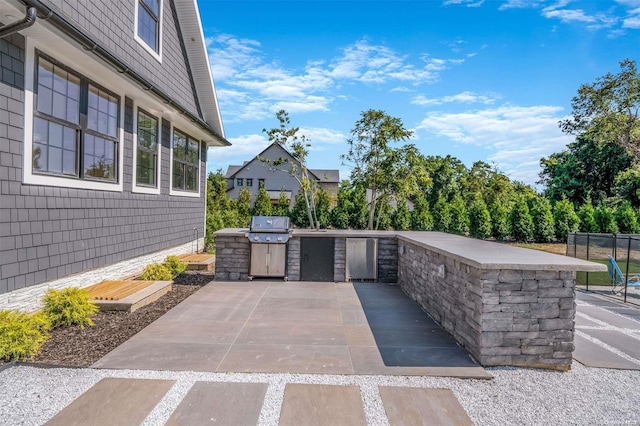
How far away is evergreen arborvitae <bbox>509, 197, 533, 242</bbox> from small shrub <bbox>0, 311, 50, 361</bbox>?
16722 millimetres

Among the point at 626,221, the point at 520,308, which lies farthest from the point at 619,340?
the point at 626,221

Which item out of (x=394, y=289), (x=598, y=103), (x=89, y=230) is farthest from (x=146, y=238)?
(x=598, y=103)

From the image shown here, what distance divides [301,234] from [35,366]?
4680 mm

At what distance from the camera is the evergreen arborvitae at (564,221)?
616 inches

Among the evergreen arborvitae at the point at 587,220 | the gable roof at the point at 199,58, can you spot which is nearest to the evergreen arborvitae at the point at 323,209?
the gable roof at the point at 199,58

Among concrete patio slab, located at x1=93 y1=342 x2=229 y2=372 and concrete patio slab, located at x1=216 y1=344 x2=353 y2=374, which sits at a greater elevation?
concrete patio slab, located at x1=216 y1=344 x2=353 y2=374

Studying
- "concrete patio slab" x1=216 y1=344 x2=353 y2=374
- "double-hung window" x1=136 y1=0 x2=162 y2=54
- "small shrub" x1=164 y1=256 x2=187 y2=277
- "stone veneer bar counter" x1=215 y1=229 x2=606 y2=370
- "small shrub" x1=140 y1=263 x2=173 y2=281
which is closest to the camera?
"concrete patio slab" x1=216 y1=344 x2=353 y2=374

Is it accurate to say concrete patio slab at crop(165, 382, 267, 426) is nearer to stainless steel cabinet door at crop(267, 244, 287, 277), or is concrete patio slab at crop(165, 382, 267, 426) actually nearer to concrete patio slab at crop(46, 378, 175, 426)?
concrete patio slab at crop(46, 378, 175, 426)

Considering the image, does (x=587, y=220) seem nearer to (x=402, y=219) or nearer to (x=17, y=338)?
(x=402, y=219)

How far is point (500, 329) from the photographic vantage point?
3602 mm

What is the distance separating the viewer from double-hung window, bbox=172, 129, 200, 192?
9.34 meters

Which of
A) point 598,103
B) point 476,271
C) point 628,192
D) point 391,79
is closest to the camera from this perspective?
point 476,271

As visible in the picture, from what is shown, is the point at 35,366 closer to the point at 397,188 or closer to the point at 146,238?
the point at 146,238

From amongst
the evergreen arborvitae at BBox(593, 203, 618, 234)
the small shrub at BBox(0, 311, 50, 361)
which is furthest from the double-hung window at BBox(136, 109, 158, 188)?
the evergreen arborvitae at BBox(593, 203, 618, 234)
